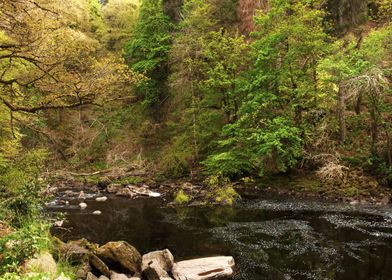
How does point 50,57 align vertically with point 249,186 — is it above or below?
above

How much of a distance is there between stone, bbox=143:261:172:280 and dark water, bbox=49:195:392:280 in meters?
2.01

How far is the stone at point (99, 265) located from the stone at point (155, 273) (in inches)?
42.5

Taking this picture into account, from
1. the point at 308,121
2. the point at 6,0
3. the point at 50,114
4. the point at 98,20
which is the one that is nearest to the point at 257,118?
the point at 308,121

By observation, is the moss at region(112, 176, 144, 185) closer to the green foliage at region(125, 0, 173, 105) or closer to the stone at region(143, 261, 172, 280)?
the green foliage at region(125, 0, 173, 105)

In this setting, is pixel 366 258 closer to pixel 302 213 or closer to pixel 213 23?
pixel 302 213

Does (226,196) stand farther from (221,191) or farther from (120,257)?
(120,257)

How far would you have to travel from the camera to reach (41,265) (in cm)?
795

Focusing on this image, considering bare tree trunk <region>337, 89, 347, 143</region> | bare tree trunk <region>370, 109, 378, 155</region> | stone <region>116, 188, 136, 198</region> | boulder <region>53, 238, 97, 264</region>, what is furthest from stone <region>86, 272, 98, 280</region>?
bare tree trunk <region>337, 89, 347, 143</region>

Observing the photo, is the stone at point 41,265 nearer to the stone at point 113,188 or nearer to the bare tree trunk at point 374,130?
the stone at point 113,188

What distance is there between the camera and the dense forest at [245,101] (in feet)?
48.2

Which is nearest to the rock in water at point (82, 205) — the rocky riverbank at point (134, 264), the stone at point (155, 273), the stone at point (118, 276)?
the rocky riverbank at point (134, 264)


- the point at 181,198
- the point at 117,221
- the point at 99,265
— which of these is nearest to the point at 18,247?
the point at 99,265

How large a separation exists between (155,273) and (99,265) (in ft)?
5.24

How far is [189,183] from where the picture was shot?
2514cm
